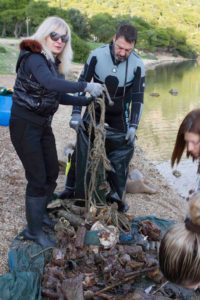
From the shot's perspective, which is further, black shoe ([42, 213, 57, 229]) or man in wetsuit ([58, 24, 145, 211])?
Result: man in wetsuit ([58, 24, 145, 211])

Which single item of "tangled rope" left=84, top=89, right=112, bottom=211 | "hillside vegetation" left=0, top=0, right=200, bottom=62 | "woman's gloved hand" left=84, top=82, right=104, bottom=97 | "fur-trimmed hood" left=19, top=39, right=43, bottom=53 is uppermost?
"fur-trimmed hood" left=19, top=39, right=43, bottom=53

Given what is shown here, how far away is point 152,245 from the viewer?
360 centimetres

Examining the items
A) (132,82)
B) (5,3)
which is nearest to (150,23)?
(5,3)

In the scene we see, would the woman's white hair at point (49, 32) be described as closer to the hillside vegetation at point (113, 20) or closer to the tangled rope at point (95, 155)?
the tangled rope at point (95, 155)

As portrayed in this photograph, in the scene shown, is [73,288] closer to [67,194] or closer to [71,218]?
[71,218]

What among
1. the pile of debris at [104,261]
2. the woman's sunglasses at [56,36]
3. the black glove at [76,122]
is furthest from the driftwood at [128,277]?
the woman's sunglasses at [56,36]

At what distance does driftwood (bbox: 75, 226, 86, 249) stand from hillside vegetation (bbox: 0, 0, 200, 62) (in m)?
23.2

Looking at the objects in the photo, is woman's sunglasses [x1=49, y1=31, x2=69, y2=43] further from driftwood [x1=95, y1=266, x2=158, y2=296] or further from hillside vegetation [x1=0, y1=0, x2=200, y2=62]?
hillside vegetation [x1=0, y1=0, x2=200, y2=62]

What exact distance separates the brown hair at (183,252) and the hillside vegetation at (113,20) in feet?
80.5

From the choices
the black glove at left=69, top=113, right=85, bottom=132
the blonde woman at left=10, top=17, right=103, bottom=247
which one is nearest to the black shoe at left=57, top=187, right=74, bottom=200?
the black glove at left=69, top=113, right=85, bottom=132

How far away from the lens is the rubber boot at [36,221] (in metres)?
3.47

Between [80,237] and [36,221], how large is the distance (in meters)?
0.39

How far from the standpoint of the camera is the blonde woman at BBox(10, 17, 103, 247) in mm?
3084

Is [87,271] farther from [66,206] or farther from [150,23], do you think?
[150,23]
